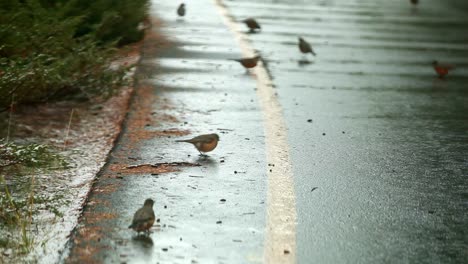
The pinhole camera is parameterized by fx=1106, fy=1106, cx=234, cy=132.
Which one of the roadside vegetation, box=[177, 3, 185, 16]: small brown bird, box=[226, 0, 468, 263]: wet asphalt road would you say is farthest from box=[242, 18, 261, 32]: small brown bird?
the roadside vegetation

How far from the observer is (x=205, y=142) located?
8.72 metres

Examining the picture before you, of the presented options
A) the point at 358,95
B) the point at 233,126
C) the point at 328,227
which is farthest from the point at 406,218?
the point at 358,95

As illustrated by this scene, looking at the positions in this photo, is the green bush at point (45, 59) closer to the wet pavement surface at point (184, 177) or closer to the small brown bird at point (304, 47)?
the wet pavement surface at point (184, 177)

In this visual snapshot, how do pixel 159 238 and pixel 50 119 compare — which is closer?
pixel 159 238

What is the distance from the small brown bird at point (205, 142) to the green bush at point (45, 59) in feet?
4.23

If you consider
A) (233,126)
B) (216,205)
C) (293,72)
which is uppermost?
(216,205)

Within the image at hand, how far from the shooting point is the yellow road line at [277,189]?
6340 mm

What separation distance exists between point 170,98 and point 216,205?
431 centimetres

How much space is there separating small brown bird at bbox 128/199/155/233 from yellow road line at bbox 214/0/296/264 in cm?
69

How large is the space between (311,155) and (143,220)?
115 inches

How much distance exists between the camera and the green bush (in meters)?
8.91

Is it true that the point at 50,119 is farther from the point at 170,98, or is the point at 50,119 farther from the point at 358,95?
the point at 358,95

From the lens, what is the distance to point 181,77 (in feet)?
42.4

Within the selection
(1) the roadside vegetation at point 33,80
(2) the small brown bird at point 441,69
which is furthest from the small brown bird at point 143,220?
(2) the small brown bird at point 441,69
